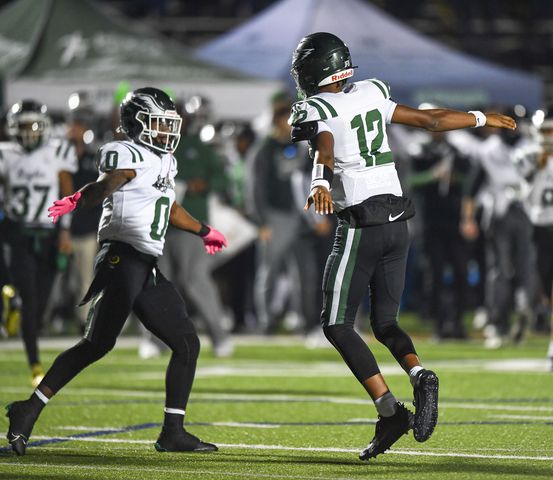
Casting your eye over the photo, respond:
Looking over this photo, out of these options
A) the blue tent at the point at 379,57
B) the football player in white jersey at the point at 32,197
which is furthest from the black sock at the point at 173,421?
the blue tent at the point at 379,57

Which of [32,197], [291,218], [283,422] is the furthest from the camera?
[291,218]

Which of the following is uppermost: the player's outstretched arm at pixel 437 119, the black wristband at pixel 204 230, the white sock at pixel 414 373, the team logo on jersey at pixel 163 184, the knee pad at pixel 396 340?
the player's outstretched arm at pixel 437 119

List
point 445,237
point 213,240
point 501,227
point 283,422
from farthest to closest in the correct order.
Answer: point 445,237 → point 501,227 → point 283,422 → point 213,240

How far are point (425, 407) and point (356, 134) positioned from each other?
122 cm

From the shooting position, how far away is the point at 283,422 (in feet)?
26.0

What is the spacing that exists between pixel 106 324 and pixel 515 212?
760 cm

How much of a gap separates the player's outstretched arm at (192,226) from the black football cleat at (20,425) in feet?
3.74

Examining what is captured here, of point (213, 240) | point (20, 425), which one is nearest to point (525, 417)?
point (213, 240)

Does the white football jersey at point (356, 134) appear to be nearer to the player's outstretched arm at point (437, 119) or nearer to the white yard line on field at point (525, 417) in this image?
the player's outstretched arm at point (437, 119)

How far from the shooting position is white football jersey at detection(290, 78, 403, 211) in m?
6.56

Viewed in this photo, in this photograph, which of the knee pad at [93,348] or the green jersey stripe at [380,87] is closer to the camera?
the green jersey stripe at [380,87]

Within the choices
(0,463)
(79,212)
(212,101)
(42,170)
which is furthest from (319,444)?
Result: (212,101)

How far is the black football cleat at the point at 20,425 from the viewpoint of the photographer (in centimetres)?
667

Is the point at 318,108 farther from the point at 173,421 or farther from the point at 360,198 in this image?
the point at 173,421
